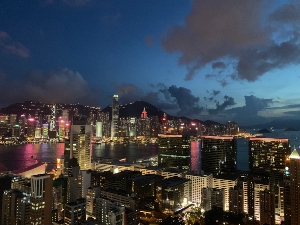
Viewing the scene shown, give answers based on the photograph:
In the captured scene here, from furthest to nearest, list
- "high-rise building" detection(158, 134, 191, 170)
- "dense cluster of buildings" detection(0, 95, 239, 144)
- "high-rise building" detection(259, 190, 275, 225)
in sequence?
"dense cluster of buildings" detection(0, 95, 239, 144)
"high-rise building" detection(158, 134, 191, 170)
"high-rise building" detection(259, 190, 275, 225)

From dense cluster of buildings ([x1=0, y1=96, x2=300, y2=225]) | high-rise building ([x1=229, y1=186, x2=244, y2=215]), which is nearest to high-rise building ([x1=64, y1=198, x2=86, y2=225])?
dense cluster of buildings ([x1=0, y1=96, x2=300, y2=225])

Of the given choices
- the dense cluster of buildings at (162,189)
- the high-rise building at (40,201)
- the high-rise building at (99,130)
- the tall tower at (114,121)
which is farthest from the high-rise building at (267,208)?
the high-rise building at (99,130)

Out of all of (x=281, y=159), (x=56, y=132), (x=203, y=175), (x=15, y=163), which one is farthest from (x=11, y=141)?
(x=281, y=159)

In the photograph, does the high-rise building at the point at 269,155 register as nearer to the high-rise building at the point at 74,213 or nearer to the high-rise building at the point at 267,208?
the high-rise building at the point at 267,208

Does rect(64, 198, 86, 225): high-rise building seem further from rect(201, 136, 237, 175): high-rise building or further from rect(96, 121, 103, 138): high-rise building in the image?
rect(96, 121, 103, 138): high-rise building

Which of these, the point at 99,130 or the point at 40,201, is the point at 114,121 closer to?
the point at 99,130

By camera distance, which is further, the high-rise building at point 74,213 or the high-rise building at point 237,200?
the high-rise building at point 237,200
